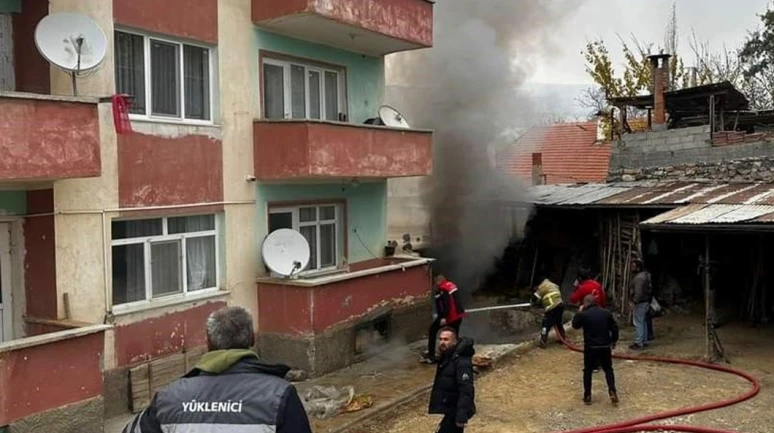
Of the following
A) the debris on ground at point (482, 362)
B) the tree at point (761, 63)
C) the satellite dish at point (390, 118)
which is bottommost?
the debris on ground at point (482, 362)

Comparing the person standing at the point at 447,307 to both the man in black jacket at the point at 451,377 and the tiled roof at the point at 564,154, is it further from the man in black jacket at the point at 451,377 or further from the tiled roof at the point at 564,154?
the tiled roof at the point at 564,154

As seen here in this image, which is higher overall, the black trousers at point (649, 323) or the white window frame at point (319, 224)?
the white window frame at point (319, 224)

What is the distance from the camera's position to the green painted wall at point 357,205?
40.4ft

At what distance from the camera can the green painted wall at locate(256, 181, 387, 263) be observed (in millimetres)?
12327

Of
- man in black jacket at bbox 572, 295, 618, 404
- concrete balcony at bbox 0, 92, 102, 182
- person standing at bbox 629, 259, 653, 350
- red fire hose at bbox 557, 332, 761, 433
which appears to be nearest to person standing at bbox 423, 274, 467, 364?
man in black jacket at bbox 572, 295, 618, 404

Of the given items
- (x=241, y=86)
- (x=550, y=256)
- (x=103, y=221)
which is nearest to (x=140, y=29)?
(x=241, y=86)

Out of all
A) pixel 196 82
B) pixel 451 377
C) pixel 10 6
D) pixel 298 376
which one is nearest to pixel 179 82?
pixel 196 82

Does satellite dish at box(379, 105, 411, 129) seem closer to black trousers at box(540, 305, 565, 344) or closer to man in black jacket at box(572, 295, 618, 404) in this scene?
black trousers at box(540, 305, 565, 344)

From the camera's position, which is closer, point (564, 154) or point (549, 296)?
point (549, 296)

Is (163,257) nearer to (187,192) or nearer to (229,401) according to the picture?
(187,192)

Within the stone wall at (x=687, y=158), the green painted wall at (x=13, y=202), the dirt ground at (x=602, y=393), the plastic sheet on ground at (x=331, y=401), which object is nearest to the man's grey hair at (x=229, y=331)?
the dirt ground at (x=602, y=393)

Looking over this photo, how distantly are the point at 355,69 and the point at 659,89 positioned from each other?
8.76 m

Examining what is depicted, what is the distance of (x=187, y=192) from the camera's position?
10461mm

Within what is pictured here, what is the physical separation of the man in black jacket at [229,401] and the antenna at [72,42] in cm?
642
